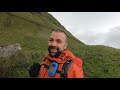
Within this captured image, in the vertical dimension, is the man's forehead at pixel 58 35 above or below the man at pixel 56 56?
above

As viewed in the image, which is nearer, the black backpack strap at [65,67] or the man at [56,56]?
the black backpack strap at [65,67]

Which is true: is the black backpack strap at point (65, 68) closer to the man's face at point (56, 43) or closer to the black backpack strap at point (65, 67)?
the black backpack strap at point (65, 67)

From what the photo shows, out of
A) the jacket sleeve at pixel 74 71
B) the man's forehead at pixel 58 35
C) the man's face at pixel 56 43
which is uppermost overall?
the man's forehead at pixel 58 35

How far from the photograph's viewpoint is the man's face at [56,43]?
15.0ft

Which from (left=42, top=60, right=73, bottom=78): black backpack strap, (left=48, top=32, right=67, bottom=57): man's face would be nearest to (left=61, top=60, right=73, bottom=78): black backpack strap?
(left=42, top=60, right=73, bottom=78): black backpack strap

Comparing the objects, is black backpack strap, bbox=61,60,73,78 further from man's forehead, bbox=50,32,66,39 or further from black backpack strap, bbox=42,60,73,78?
man's forehead, bbox=50,32,66,39

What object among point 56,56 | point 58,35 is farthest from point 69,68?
point 58,35

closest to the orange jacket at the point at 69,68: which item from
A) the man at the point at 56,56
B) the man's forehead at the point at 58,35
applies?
the man at the point at 56,56

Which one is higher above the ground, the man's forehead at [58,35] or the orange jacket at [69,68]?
the man's forehead at [58,35]

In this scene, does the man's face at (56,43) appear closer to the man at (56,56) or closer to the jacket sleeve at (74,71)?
the man at (56,56)

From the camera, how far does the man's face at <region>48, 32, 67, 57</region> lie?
457 centimetres

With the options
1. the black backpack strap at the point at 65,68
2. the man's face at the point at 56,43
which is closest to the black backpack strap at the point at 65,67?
the black backpack strap at the point at 65,68
